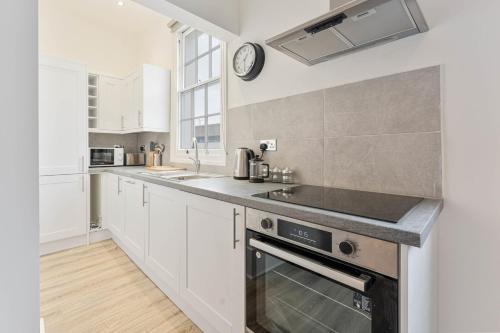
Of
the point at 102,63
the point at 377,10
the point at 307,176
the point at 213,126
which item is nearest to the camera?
the point at 377,10

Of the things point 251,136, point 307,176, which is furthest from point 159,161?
point 307,176

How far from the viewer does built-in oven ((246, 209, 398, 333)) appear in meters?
0.75

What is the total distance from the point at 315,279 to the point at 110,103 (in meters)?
3.55

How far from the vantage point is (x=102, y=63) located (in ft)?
11.7

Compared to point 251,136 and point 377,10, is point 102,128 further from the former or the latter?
point 377,10

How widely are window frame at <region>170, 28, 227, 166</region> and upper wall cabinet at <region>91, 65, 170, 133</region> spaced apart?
200 mm

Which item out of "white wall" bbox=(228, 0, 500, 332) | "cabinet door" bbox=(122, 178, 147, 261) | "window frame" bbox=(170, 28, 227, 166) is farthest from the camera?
"window frame" bbox=(170, 28, 227, 166)

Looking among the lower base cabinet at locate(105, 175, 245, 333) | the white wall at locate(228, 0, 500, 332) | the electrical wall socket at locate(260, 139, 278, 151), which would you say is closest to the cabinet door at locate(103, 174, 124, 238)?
the lower base cabinet at locate(105, 175, 245, 333)

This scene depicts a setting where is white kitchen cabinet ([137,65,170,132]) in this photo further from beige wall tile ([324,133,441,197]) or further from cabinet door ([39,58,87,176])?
beige wall tile ([324,133,441,197])

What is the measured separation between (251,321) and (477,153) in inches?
50.7

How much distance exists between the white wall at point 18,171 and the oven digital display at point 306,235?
0.78 meters

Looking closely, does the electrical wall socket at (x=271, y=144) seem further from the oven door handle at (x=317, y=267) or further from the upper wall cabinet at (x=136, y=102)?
the upper wall cabinet at (x=136, y=102)

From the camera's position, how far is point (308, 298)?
979 millimetres

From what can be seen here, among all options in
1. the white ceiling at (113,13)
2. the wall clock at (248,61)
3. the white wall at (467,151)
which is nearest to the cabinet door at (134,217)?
the wall clock at (248,61)
